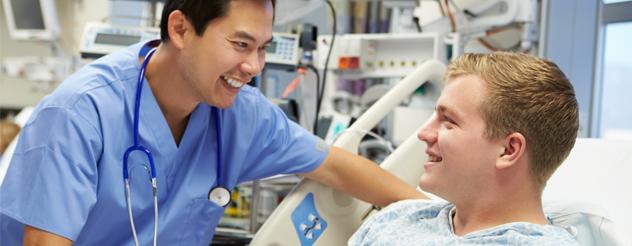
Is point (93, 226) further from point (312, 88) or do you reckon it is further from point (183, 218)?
point (312, 88)

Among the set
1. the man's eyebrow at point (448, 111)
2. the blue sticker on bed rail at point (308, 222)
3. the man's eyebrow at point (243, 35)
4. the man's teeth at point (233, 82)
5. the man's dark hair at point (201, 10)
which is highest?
the man's dark hair at point (201, 10)

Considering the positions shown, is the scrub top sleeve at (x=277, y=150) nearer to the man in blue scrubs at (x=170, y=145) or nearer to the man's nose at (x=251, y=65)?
the man in blue scrubs at (x=170, y=145)

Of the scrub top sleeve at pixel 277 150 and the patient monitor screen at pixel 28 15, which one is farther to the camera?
the patient monitor screen at pixel 28 15

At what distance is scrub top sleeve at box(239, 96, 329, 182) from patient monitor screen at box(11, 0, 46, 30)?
10.3 ft

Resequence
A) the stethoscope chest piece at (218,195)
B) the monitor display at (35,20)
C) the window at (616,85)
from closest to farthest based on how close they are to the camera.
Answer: the stethoscope chest piece at (218,195) < the window at (616,85) < the monitor display at (35,20)

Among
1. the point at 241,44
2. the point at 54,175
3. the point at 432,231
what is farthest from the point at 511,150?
the point at 54,175

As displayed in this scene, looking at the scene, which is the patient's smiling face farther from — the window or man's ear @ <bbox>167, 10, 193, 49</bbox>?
the window

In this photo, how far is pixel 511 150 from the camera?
1.26 metres

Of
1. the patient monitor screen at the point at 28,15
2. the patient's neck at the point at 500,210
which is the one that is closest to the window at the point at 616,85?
the patient's neck at the point at 500,210

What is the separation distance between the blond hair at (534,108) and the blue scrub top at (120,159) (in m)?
0.53

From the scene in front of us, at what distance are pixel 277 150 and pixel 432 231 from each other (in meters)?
0.47

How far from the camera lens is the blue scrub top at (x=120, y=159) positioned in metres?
1.33

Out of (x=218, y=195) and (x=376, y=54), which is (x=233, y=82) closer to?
(x=218, y=195)

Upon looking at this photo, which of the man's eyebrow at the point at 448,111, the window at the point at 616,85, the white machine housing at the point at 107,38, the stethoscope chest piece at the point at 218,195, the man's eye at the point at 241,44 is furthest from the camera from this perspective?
the window at the point at 616,85
